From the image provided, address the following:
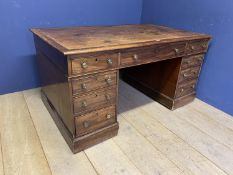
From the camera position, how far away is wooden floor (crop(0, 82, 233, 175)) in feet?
3.98

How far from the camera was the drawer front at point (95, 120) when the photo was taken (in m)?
1.26

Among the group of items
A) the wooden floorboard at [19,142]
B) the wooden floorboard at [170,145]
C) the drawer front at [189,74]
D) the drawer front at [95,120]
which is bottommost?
the wooden floorboard at [170,145]

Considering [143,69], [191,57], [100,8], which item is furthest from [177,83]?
[100,8]

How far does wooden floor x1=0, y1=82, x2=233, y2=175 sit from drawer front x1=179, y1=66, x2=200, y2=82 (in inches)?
11.9

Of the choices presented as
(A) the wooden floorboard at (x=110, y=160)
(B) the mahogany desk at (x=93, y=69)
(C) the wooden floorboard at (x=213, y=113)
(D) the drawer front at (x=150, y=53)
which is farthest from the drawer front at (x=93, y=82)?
(C) the wooden floorboard at (x=213, y=113)

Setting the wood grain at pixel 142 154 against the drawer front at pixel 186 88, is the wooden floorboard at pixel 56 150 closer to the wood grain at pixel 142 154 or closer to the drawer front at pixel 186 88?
the wood grain at pixel 142 154

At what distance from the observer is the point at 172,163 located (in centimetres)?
127

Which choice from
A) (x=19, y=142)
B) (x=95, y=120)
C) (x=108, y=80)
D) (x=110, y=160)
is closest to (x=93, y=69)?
(x=108, y=80)

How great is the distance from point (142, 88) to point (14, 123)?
1.26 metres

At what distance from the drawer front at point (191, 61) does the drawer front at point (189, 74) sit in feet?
0.13

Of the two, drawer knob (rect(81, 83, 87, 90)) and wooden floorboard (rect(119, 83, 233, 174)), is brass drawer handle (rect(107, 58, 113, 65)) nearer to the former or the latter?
drawer knob (rect(81, 83, 87, 90))

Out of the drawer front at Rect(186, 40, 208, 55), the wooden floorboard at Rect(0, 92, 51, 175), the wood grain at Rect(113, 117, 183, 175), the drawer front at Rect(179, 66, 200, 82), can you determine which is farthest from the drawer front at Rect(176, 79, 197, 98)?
the wooden floorboard at Rect(0, 92, 51, 175)

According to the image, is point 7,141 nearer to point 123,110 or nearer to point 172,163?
point 123,110

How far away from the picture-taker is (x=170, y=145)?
1422mm
